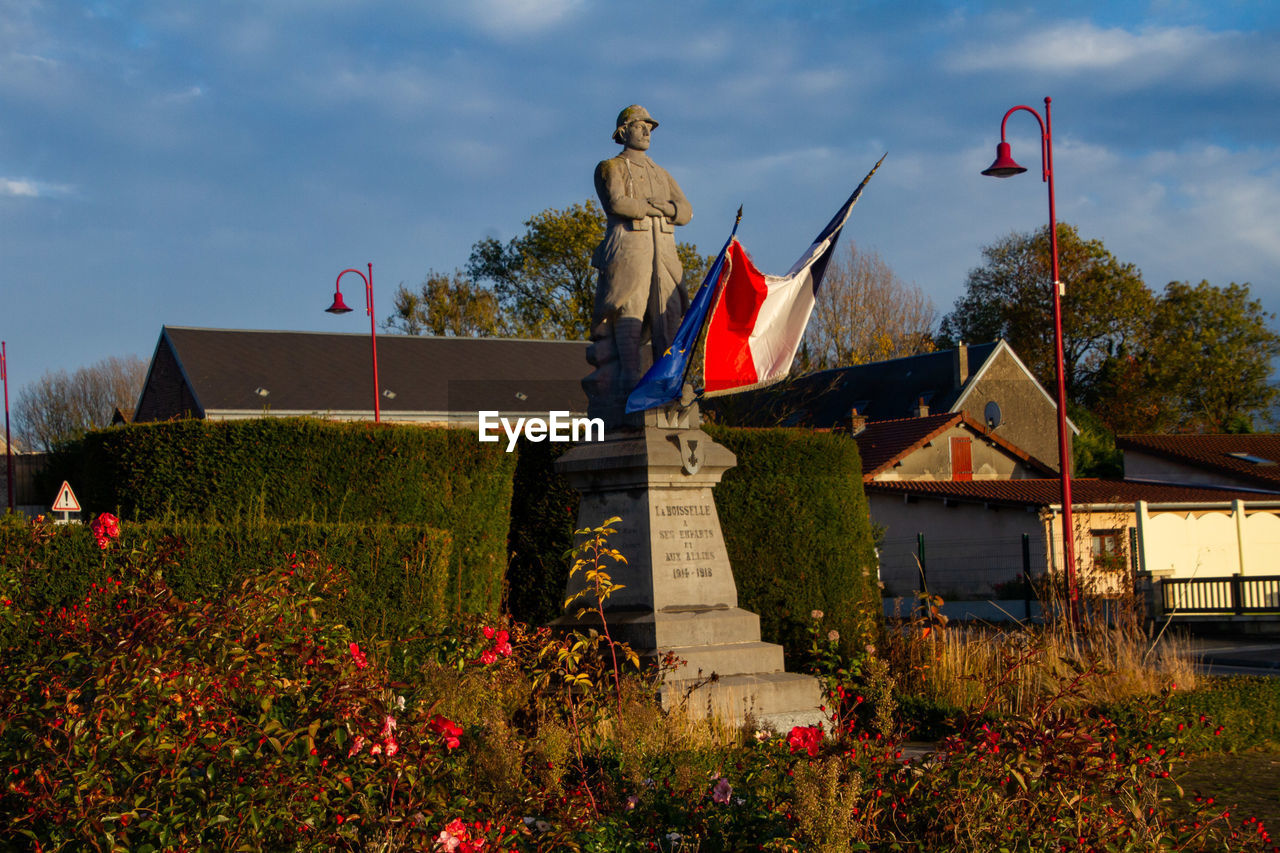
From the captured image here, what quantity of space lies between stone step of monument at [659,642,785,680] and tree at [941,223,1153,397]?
47.9m

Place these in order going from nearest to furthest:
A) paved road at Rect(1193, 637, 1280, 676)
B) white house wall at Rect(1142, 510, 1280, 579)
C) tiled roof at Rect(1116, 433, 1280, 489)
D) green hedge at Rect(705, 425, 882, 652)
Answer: green hedge at Rect(705, 425, 882, 652) < paved road at Rect(1193, 637, 1280, 676) < white house wall at Rect(1142, 510, 1280, 579) < tiled roof at Rect(1116, 433, 1280, 489)

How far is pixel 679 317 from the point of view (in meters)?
9.27

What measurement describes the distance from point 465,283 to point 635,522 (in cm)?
5053

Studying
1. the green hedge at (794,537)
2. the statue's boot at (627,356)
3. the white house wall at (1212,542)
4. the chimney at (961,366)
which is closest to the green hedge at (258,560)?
the statue's boot at (627,356)

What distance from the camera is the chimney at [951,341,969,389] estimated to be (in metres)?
45.8

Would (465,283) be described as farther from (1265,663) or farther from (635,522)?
(635,522)

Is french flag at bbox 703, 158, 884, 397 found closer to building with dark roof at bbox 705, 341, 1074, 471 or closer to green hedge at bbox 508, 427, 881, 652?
green hedge at bbox 508, 427, 881, 652

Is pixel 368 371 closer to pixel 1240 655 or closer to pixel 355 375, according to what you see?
pixel 355 375

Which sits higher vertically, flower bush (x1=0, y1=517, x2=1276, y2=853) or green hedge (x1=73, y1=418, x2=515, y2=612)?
green hedge (x1=73, y1=418, x2=515, y2=612)

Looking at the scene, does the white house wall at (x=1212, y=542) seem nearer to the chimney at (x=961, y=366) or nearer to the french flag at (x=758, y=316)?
the chimney at (x=961, y=366)

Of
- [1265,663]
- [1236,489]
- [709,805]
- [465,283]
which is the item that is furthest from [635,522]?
[465,283]

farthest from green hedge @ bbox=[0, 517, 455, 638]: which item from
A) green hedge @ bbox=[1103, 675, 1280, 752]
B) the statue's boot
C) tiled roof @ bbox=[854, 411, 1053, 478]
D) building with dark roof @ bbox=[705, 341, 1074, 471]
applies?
building with dark roof @ bbox=[705, 341, 1074, 471]

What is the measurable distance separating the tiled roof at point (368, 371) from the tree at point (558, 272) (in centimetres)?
229

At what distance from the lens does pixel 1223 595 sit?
75.3ft
